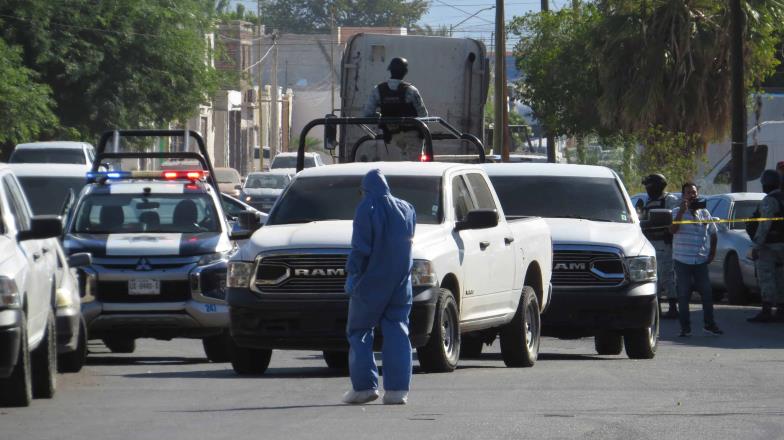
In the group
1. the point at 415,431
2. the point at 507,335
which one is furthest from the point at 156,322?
the point at 415,431

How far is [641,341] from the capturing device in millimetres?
16438

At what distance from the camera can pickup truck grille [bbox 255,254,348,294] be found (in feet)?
42.7

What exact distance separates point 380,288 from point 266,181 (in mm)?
40216

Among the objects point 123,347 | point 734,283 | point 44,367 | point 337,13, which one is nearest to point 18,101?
point 734,283

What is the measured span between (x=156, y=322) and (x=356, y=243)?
501 centimetres

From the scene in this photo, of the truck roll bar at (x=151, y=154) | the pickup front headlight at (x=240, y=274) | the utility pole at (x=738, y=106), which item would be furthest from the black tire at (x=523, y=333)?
the utility pole at (x=738, y=106)

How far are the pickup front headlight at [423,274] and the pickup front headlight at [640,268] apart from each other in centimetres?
360

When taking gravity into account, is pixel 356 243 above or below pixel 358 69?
below

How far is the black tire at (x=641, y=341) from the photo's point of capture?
1639 cm

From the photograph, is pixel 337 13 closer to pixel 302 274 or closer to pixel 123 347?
pixel 123 347

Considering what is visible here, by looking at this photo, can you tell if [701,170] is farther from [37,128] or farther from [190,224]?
[190,224]

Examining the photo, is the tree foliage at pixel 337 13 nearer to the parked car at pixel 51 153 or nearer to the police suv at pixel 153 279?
the parked car at pixel 51 153

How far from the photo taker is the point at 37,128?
42312mm

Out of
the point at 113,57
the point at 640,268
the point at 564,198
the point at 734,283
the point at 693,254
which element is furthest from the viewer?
the point at 113,57
